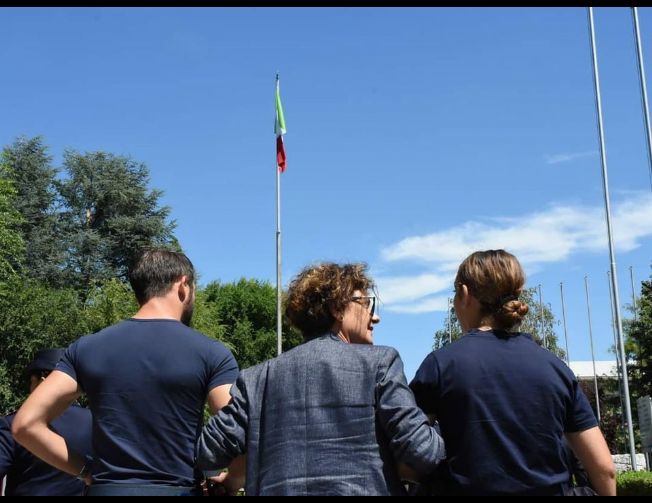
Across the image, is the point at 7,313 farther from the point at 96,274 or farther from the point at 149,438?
the point at 149,438

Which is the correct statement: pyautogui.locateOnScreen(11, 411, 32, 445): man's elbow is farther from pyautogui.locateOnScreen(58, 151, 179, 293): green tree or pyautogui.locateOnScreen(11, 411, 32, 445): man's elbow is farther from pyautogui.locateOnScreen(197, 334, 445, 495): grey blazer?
pyautogui.locateOnScreen(58, 151, 179, 293): green tree

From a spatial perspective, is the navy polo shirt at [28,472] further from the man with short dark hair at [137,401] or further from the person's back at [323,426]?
the person's back at [323,426]

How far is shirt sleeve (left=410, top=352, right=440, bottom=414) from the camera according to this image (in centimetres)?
320

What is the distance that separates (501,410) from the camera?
3111mm

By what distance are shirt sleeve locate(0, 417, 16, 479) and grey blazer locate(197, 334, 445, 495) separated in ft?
5.85

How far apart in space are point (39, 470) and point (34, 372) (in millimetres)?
555

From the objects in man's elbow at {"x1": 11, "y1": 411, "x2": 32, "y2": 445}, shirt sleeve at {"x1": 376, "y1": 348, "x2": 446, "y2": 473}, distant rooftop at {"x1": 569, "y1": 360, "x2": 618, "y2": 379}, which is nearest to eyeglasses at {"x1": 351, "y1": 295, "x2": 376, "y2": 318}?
shirt sleeve at {"x1": 376, "y1": 348, "x2": 446, "y2": 473}

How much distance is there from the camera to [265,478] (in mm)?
2957

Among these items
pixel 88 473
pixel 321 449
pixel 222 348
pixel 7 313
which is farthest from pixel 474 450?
pixel 7 313

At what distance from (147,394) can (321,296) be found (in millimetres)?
812

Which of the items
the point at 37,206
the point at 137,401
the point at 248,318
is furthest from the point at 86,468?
the point at 248,318

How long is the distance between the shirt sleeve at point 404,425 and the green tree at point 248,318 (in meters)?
46.6

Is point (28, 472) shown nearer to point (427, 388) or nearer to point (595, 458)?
point (427, 388)
